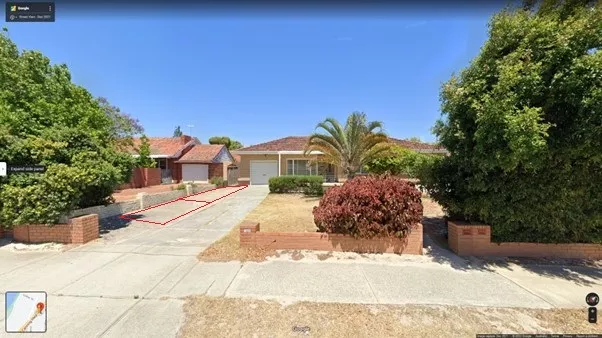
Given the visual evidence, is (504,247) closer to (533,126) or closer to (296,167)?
(533,126)

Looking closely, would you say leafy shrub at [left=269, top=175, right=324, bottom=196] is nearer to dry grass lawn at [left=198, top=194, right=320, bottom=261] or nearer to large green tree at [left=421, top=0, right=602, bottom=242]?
dry grass lawn at [left=198, top=194, right=320, bottom=261]

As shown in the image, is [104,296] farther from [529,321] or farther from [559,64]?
[559,64]

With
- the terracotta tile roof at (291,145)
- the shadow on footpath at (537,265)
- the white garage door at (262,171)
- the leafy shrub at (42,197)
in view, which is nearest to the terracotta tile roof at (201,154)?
the terracotta tile roof at (291,145)

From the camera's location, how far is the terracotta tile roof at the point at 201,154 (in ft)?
85.5

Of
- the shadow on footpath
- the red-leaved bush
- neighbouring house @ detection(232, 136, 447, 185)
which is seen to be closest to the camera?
the shadow on footpath

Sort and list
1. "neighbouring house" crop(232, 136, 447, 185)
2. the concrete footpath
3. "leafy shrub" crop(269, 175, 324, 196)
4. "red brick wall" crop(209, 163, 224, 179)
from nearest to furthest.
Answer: the concrete footpath < "leafy shrub" crop(269, 175, 324, 196) < "neighbouring house" crop(232, 136, 447, 185) < "red brick wall" crop(209, 163, 224, 179)

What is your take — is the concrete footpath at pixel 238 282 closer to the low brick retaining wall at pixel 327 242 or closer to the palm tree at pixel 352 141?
the low brick retaining wall at pixel 327 242

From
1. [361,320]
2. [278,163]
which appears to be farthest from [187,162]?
[361,320]

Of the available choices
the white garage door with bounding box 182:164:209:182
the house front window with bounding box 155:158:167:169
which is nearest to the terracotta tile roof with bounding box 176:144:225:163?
the white garage door with bounding box 182:164:209:182

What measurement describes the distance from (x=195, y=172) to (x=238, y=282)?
2369 cm

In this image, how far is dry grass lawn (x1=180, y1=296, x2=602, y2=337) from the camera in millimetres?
3285

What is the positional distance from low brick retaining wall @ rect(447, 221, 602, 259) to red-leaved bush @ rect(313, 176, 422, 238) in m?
1.02

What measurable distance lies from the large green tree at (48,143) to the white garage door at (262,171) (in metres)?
13.2

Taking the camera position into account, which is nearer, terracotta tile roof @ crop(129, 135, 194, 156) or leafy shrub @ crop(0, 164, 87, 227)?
leafy shrub @ crop(0, 164, 87, 227)
